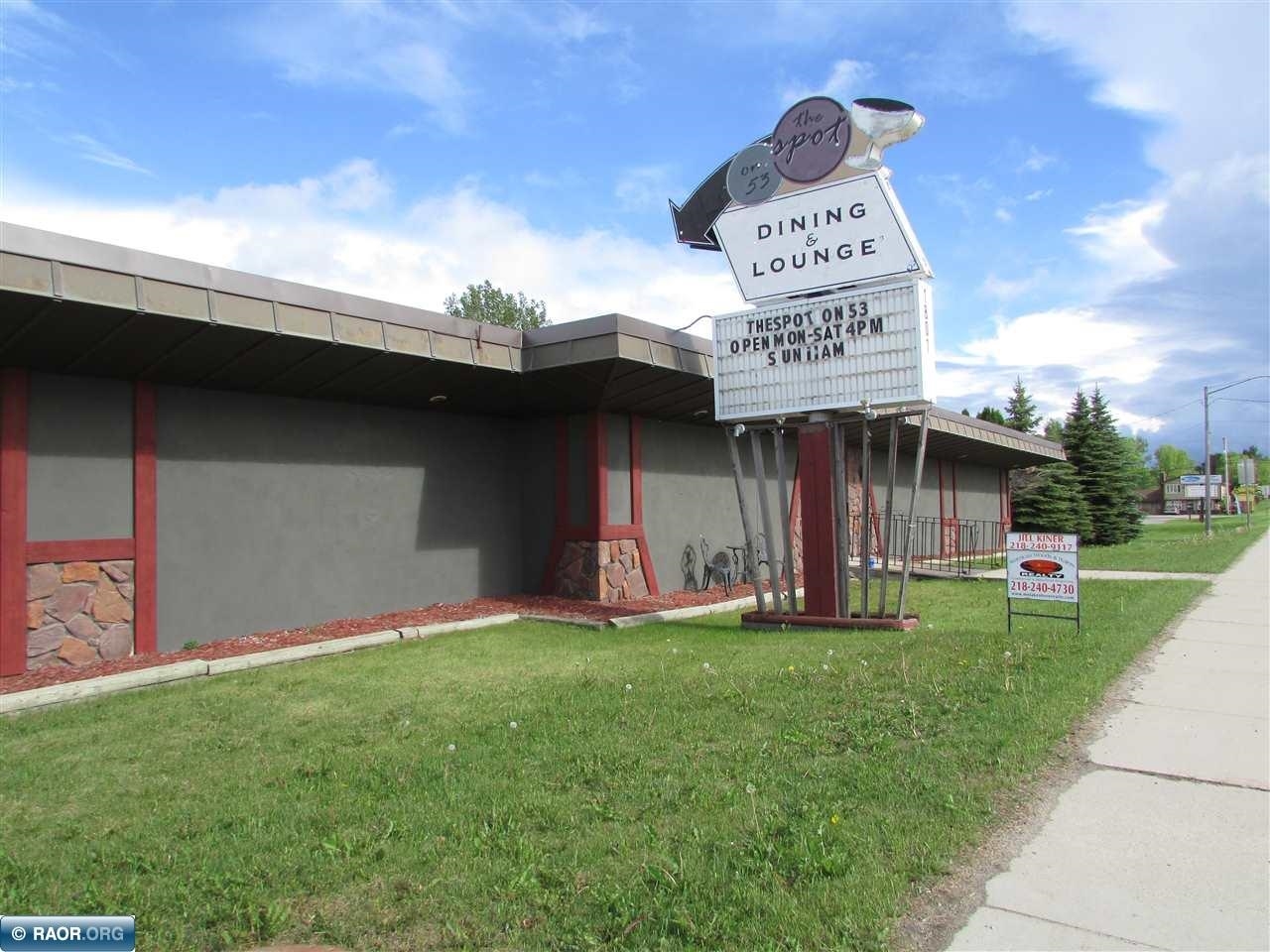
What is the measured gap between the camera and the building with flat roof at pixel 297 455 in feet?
28.5

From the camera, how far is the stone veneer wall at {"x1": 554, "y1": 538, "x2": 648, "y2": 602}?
1365 cm

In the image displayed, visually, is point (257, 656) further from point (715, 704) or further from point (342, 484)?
point (715, 704)

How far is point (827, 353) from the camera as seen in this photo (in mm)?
10758

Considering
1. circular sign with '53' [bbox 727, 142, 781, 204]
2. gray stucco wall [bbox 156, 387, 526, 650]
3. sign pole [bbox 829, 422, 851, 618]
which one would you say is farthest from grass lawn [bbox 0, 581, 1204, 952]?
circular sign with '53' [bbox 727, 142, 781, 204]

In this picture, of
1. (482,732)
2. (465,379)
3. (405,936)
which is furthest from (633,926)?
(465,379)

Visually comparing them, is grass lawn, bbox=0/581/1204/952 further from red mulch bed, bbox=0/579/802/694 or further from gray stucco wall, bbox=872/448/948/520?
gray stucco wall, bbox=872/448/948/520

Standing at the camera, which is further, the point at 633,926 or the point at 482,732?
the point at 482,732

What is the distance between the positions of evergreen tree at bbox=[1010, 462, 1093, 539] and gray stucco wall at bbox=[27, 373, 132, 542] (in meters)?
32.4

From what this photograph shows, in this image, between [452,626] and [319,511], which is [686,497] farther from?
[319,511]

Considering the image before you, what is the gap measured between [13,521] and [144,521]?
1282 mm

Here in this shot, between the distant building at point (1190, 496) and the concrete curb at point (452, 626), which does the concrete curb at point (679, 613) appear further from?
the distant building at point (1190, 496)

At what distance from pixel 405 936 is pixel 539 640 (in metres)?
6.93

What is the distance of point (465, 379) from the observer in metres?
12.0

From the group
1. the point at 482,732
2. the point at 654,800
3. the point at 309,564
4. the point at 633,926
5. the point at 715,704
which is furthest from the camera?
the point at 309,564
